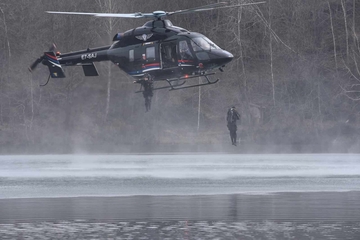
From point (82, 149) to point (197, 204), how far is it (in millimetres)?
22377

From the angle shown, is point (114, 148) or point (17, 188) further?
point (114, 148)

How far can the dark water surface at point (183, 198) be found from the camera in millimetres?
13711

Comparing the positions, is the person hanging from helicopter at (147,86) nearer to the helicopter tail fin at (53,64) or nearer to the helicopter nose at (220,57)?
the helicopter nose at (220,57)

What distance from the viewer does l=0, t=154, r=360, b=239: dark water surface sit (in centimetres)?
1371

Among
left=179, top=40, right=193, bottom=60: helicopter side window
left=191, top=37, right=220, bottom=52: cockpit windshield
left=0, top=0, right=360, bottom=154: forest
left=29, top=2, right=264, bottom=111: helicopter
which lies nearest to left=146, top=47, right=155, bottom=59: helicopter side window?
left=29, top=2, right=264, bottom=111: helicopter

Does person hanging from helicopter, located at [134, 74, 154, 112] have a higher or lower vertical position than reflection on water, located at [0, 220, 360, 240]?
higher

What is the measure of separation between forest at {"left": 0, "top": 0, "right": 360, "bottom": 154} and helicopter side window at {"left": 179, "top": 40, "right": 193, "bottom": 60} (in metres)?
11.4

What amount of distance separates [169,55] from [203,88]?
21.9 m

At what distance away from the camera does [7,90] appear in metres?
51.4

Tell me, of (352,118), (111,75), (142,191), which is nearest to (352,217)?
(142,191)

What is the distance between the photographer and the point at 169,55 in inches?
1215

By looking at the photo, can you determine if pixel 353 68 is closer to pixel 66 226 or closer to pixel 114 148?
pixel 114 148

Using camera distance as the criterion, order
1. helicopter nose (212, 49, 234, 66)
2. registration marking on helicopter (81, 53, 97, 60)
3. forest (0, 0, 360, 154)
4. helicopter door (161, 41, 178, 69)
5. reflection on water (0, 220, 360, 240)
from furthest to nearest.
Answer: forest (0, 0, 360, 154) < registration marking on helicopter (81, 53, 97, 60) < helicopter door (161, 41, 178, 69) < helicopter nose (212, 49, 234, 66) < reflection on water (0, 220, 360, 240)

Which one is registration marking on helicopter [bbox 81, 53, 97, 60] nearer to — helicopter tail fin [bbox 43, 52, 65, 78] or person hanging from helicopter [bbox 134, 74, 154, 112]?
helicopter tail fin [bbox 43, 52, 65, 78]
